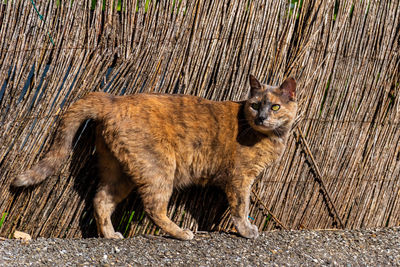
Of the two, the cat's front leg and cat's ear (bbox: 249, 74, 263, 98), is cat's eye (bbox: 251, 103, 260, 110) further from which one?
the cat's front leg

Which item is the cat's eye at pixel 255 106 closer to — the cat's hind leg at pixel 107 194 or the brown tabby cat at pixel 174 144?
the brown tabby cat at pixel 174 144

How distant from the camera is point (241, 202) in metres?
3.49

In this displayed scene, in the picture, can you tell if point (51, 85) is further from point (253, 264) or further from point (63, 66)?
point (253, 264)

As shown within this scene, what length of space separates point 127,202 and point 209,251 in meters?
0.81

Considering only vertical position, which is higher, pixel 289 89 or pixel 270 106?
pixel 289 89

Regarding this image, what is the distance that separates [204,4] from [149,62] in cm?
64

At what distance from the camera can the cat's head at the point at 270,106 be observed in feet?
10.9

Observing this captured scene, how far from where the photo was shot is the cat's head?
3312 mm

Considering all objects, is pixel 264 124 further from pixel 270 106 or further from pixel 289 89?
pixel 289 89

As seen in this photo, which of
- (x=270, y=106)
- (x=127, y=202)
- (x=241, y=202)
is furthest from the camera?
(x=127, y=202)

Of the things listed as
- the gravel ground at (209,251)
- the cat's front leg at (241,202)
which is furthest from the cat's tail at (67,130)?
the cat's front leg at (241,202)

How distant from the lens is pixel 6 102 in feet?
10.8

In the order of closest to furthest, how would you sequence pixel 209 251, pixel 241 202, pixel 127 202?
pixel 209 251, pixel 241 202, pixel 127 202

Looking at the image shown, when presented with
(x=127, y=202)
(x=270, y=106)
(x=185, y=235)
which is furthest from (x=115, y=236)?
(x=270, y=106)
